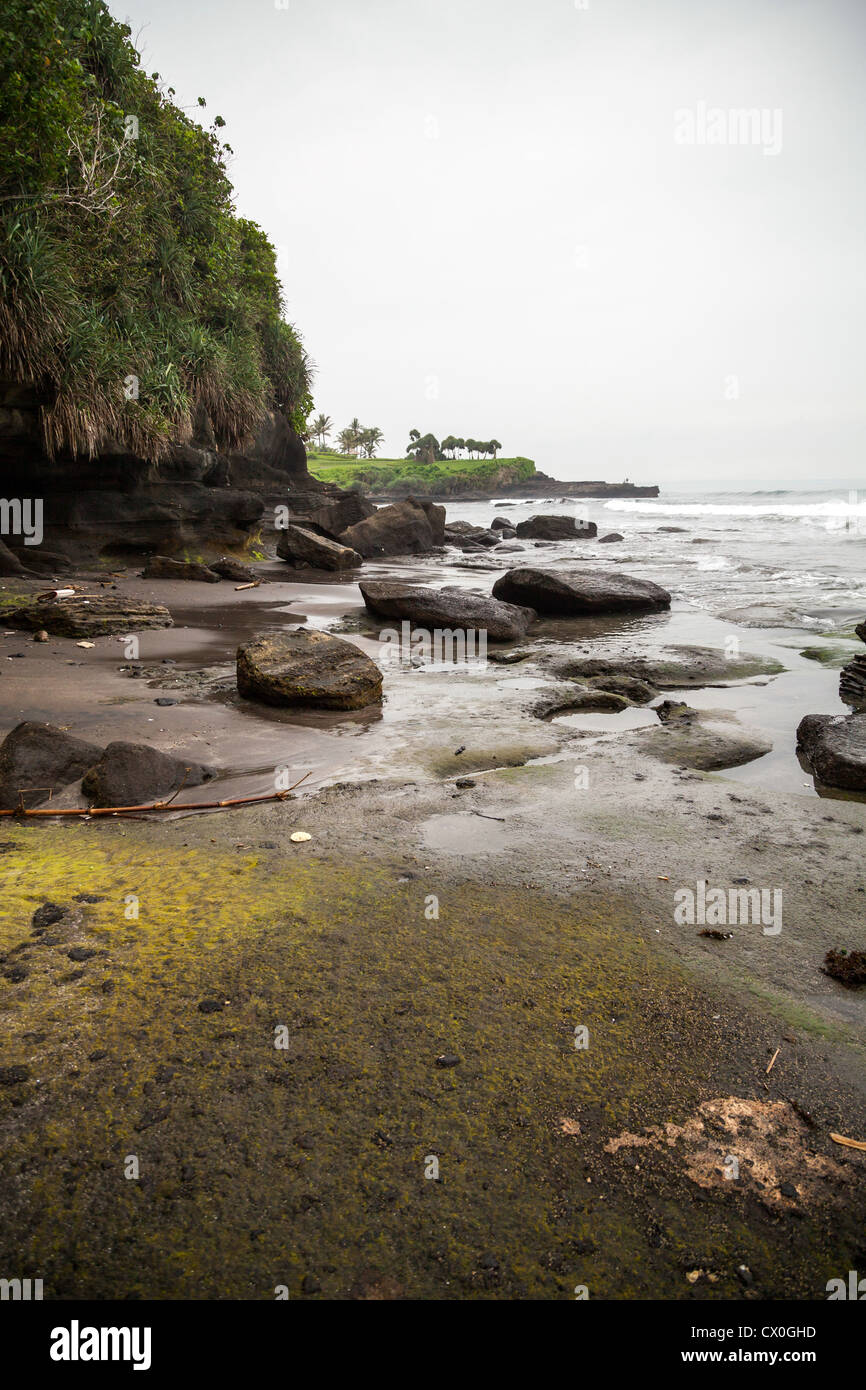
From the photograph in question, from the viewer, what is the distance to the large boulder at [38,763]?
153 inches

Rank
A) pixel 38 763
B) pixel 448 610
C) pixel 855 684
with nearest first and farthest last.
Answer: pixel 38 763
pixel 855 684
pixel 448 610

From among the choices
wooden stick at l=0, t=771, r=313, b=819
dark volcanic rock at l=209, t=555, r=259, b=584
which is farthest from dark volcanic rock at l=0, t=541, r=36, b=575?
wooden stick at l=0, t=771, r=313, b=819

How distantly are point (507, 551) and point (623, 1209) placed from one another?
24.4 m

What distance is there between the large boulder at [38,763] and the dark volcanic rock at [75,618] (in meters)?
4.03

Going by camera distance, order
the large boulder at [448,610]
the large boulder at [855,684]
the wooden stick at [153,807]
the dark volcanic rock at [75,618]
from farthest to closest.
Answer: the large boulder at [448,610]
the dark volcanic rock at [75,618]
the large boulder at [855,684]
the wooden stick at [153,807]

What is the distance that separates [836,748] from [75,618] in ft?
22.9

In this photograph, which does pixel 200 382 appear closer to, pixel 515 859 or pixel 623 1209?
pixel 515 859

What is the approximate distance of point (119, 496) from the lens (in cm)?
1355

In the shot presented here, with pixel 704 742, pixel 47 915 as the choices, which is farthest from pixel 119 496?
pixel 47 915

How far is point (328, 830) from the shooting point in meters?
3.70

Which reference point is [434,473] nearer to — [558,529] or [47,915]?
[558,529]

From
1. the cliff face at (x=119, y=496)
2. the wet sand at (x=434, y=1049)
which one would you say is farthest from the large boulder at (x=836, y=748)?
the cliff face at (x=119, y=496)

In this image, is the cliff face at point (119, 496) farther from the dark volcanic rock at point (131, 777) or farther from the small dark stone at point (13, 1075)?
the small dark stone at point (13, 1075)

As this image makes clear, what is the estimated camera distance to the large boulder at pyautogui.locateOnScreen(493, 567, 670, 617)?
444 inches
